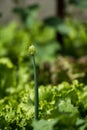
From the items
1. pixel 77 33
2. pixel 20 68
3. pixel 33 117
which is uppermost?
pixel 33 117

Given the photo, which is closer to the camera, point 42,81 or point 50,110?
point 50,110

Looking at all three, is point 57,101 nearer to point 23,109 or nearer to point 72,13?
point 23,109

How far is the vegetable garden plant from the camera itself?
5.24ft

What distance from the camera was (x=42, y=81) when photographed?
2.70 metres

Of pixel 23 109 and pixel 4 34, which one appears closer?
pixel 23 109

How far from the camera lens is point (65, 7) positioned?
363 centimetres

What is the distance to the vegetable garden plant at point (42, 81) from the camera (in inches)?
62.9

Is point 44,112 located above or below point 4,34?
above

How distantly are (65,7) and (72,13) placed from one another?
17.2 inches

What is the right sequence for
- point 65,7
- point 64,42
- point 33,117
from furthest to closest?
point 64,42 → point 65,7 → point 33,117

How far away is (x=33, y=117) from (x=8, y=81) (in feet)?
2.71

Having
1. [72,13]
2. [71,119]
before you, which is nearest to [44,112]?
[71,119]

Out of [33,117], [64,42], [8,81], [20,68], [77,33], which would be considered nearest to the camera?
[33,117]

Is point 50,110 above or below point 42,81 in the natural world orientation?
above
